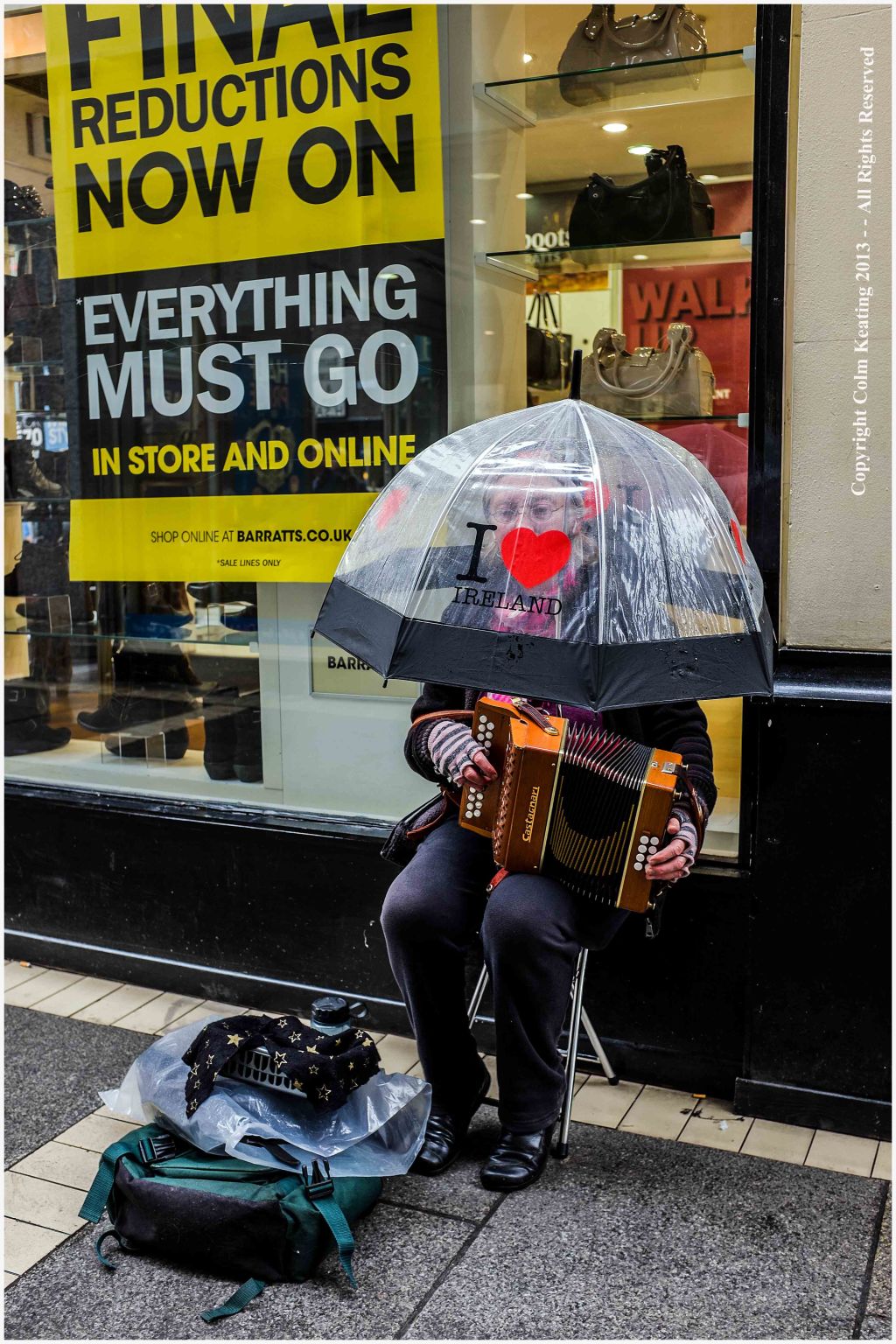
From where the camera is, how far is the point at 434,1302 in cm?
265

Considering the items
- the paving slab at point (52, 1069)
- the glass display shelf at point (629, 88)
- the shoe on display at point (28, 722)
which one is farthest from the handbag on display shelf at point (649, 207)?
the paving slab at point (52, 1069)

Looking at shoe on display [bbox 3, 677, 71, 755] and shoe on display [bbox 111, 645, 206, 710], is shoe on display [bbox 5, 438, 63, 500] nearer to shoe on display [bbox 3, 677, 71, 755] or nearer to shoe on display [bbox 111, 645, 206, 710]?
shoe on display [bbox 111, 645, 206, 710]

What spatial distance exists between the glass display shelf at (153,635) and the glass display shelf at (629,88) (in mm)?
1929

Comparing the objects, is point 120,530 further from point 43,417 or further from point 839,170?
point 839,170

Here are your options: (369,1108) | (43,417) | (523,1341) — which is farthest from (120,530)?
(523,1341)

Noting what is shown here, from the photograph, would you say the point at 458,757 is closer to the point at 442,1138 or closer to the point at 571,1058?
the point at 571,1058

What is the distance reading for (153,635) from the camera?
4.54 metres

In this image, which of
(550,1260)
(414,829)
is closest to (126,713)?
(414,829)

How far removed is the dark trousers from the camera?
9.66 ft

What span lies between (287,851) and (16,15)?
3086mm

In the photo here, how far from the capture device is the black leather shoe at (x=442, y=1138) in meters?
3.11

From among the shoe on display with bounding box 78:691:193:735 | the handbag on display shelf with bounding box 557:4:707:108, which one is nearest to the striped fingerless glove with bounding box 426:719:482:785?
the shoe on display with bounding box 78:691:193:735

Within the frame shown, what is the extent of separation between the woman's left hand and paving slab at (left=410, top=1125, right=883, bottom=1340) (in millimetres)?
824

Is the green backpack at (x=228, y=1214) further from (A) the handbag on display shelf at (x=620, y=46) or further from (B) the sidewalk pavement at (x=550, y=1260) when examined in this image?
(A) the handbag on display shelf at (x=620, y=46)
